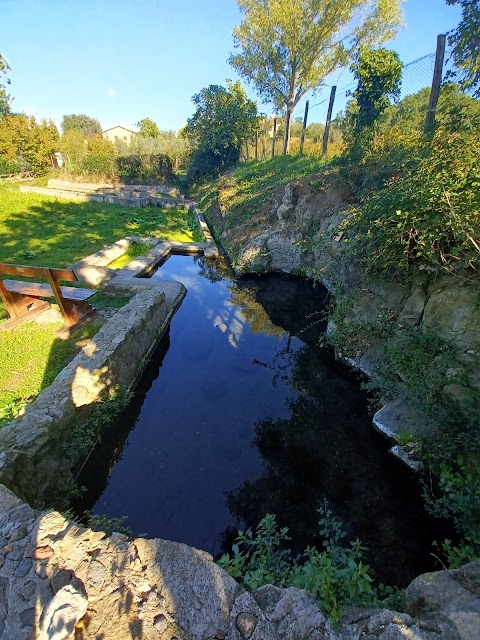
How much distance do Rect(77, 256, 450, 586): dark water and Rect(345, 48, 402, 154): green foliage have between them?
7616 millimetres

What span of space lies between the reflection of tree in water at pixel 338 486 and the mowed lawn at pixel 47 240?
3396 mm

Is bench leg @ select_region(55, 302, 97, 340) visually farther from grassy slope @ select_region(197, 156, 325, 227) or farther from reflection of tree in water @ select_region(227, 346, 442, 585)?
grassy slope @ select_region(197, 156, 325, 227)

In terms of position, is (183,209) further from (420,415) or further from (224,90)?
(420,415)

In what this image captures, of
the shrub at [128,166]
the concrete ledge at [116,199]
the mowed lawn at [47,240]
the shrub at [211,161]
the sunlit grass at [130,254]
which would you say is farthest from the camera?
the shrub at [128,166]

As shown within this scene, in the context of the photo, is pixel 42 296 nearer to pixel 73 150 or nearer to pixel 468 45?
pixel 468 45

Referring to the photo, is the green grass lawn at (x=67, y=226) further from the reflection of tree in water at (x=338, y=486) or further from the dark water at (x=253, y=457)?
the reflection of tree in water at (x=338, y=486)

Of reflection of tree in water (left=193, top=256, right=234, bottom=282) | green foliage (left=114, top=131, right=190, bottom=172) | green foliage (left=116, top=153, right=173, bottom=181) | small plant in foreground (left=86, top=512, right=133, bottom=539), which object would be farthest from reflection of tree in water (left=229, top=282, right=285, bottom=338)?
green foliage (left=114, top=131, right=190, bottom=172)

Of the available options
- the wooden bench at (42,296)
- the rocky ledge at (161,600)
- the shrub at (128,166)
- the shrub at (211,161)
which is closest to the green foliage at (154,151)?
the shrub at (128,166)

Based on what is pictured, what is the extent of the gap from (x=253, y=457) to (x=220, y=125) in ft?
78.7

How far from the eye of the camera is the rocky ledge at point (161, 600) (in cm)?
175

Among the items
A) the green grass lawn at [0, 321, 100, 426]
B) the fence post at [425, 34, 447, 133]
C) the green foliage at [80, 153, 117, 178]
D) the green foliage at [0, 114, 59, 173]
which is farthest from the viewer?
the green foliage at [80, 153, 117, 178]

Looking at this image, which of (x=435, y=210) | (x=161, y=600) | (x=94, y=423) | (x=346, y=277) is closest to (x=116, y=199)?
(x=346, y=277)

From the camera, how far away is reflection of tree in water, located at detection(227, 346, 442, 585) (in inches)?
126

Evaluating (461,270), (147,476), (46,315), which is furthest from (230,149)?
(147,476)
